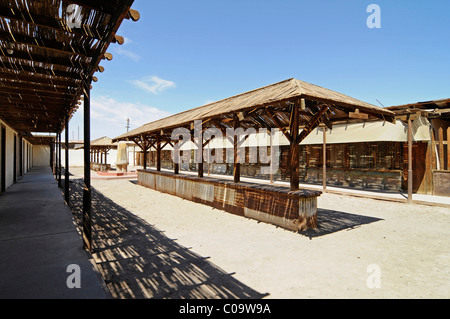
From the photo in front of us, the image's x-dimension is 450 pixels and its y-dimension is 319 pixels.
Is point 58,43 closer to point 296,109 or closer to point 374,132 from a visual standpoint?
point 296,109

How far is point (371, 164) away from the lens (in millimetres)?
12094

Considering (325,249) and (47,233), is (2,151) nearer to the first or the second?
(47,233)

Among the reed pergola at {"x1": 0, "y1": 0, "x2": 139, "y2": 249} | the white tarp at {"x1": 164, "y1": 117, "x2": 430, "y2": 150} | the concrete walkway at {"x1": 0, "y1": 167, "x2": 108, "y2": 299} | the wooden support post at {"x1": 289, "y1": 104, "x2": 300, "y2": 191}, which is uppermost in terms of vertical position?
Result: the reed pergola at {"x1": 0, "y1": 0, "x2": 139, "y2": 249}

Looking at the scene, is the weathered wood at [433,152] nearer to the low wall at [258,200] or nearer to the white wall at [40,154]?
the low wall at [258,200]

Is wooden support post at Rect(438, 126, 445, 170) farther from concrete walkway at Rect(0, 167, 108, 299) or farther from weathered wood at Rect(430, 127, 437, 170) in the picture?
concrete walkway at Rect(0, 167, 108, 299)

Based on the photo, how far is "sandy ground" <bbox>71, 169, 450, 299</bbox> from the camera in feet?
9.95

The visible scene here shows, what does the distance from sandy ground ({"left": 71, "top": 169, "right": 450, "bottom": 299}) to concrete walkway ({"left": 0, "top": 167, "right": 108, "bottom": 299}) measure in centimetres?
37

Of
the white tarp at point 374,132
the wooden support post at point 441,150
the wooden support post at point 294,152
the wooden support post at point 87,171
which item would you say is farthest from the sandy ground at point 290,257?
the wooden support post at point 441,150

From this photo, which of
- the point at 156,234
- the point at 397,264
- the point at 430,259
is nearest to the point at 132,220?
the point at 156,234

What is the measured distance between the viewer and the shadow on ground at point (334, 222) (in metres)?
5.42

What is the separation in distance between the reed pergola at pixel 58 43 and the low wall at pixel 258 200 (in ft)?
13.4

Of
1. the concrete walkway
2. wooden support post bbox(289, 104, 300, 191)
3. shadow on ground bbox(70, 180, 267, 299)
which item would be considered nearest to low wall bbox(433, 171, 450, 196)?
wooden support post bbox(289, 104, 300, 191)

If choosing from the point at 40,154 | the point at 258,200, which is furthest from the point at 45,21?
the point at 40,154

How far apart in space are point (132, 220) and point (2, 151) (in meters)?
7.40
